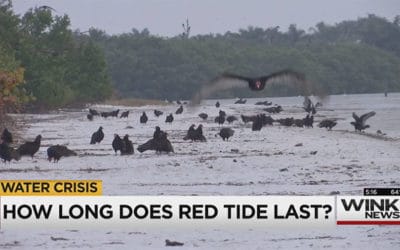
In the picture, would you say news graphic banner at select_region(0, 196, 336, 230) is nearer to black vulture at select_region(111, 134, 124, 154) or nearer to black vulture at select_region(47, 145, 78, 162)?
black vulture at select_region(47, 145, 78, 162)

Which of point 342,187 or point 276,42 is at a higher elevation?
point 276,42

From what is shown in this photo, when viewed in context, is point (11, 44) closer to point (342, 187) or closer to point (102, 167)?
point (102, 167)

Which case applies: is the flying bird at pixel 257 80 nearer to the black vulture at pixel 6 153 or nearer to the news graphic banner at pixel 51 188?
the news graphic banner at pixel 51 188

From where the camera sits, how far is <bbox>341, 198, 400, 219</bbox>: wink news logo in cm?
809

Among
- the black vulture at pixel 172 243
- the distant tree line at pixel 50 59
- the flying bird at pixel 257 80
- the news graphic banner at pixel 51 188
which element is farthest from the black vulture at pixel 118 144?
the distant tree line at pixel 50 59

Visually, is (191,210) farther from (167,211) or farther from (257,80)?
(257,80)

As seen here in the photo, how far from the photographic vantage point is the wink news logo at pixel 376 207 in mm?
8094

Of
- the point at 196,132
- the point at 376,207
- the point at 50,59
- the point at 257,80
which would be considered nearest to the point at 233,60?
the point at 50,59

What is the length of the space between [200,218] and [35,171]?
29.4 ft

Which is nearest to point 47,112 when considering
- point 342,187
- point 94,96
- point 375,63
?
point 94,96

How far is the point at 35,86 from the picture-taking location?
46.6 metres

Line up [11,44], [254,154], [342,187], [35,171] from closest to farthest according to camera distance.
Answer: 1. [342,187]
2. [35,171]
3. [254,154]
4. [11,44]

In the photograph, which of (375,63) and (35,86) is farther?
(375,63)

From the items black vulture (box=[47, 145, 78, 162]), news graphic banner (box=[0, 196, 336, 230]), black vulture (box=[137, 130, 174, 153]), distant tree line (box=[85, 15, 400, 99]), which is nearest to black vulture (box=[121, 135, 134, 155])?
black vulture (box=[137, 130, 174, 153])
